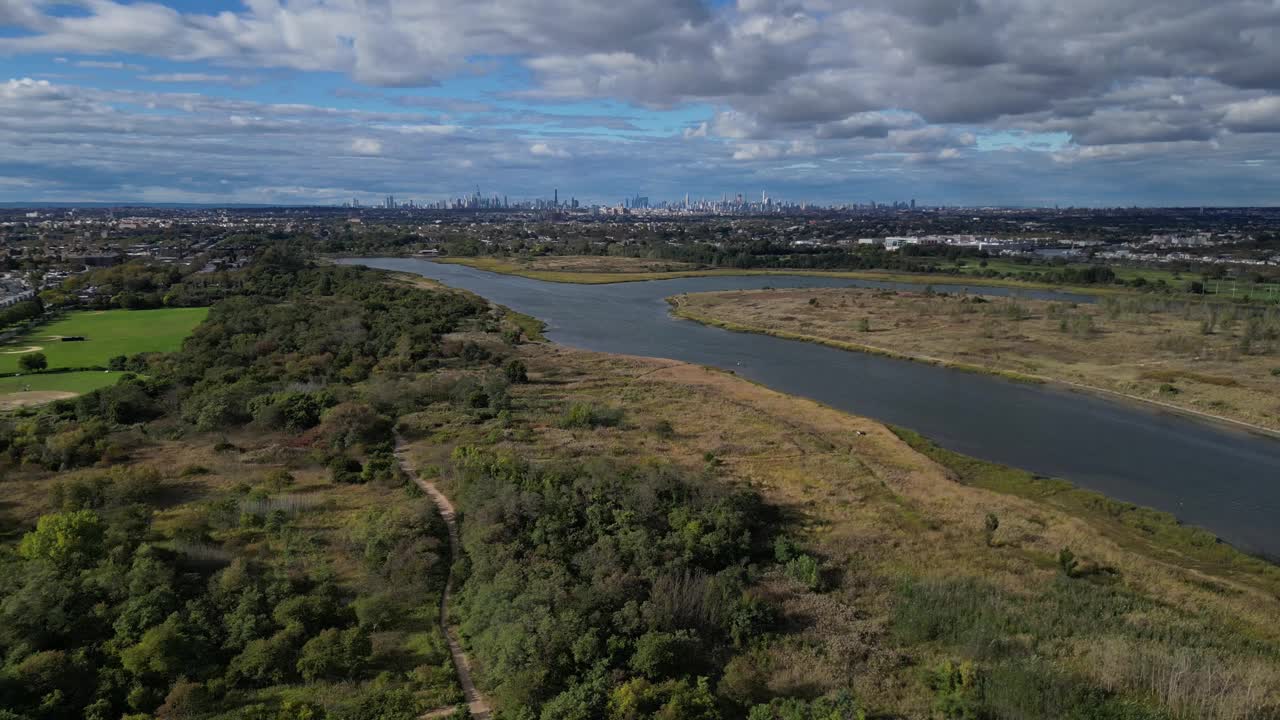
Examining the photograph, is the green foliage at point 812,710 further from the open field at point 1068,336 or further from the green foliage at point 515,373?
the open field at point 1068,336

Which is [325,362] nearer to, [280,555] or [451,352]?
[451,352]

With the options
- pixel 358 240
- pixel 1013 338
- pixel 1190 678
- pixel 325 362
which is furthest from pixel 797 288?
pixel 358 240

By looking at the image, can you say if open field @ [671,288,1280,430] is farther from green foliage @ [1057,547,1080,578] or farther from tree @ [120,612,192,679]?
tree @ [120,612,192,679]

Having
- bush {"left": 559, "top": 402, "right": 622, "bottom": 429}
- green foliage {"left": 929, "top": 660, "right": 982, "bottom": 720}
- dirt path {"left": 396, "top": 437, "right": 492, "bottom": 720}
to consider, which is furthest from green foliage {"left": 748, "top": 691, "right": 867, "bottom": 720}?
bush {"left": 559, "top": 402, "right": 622, "bottom": 429}

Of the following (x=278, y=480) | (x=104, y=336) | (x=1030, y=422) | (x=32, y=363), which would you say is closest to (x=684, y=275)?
(x=104, y=336)

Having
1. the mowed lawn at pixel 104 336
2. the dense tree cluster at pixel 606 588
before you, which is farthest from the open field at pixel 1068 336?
the mowed lawn at pixel 104 336

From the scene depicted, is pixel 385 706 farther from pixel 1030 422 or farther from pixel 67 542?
pixel 1030 422
